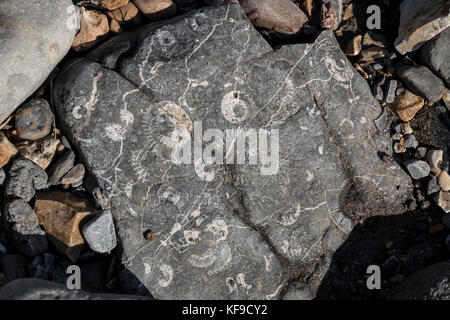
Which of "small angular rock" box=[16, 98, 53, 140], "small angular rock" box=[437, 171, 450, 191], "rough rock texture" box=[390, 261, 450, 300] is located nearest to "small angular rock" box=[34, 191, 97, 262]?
"small angular rock" box=[16, 98, 53, 140]

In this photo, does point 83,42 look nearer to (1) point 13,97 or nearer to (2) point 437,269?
(1) point 13,97

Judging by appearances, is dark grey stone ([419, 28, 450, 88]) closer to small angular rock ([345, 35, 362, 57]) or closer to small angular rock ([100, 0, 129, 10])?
small angular rock ([345, 35, 362, 57])

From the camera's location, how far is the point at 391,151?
363 cm

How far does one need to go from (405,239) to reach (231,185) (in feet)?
4.45

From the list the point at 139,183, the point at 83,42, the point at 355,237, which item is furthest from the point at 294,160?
the point at 83,42

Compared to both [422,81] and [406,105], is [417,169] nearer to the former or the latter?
[406,105]

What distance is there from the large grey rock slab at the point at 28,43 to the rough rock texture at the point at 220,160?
163 mm

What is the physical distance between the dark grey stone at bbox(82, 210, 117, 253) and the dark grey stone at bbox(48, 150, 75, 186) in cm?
39

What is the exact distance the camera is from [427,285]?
3.05 meters

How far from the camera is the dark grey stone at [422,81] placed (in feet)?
12.2

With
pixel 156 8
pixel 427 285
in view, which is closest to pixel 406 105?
pixel 427 285

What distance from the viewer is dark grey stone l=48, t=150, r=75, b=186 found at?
3.20 m

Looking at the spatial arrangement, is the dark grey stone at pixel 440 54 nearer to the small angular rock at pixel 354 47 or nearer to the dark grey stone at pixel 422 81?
the dark grey stone at pixel 422 81

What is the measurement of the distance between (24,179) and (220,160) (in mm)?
1254
